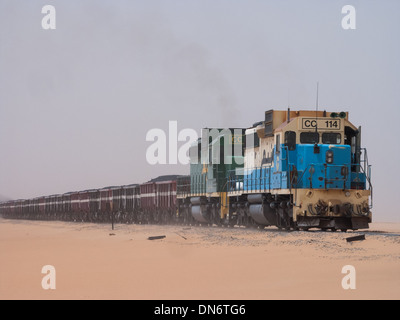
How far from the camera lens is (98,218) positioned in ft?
203

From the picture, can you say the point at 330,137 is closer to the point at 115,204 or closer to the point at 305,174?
the point at 305,174

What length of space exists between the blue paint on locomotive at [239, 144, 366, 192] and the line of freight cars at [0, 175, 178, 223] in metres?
11.1

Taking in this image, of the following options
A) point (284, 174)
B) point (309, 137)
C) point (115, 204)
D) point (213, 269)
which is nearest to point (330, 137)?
point (309, 137)

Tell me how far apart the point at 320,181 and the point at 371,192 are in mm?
1885

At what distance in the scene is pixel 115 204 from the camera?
182 feet

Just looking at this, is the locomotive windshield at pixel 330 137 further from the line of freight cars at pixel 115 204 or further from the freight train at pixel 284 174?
the line of freight cars at pixel 115 204

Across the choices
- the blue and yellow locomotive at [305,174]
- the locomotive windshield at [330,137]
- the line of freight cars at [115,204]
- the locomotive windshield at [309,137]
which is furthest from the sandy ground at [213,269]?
the line of freight cars at [115,204]

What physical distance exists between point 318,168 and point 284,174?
51.6 inches

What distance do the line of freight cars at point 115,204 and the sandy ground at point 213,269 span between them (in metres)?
15.4

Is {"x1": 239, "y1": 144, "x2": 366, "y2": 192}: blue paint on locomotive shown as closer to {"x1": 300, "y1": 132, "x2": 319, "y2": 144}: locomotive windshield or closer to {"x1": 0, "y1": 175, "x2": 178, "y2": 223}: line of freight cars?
{"x1": 300, "y1": 132, "x2": 319, "y2": 144}: locomotive windshield

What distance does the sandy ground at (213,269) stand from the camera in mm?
10812

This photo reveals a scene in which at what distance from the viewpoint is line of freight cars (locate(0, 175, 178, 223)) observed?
153 ft
